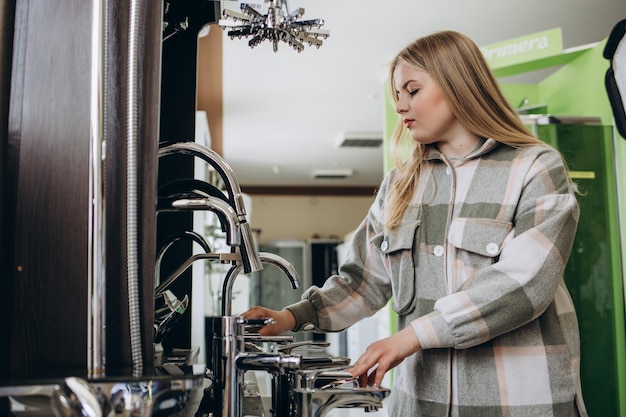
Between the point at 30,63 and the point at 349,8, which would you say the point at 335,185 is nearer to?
the point at 349,8

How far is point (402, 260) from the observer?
1.06m

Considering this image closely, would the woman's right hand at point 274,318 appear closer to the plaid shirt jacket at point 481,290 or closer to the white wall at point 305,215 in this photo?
the plaid shirt jacket at point 481,290

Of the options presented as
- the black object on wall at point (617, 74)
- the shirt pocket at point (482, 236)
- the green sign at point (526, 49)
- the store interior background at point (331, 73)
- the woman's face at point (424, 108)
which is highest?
the store interior background at point (331, 73)

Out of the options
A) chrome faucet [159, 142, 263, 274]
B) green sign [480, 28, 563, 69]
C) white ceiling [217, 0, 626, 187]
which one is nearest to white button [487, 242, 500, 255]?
chrome faucet [159, 142, 263, 274]

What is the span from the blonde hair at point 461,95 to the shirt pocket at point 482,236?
0.40 ft

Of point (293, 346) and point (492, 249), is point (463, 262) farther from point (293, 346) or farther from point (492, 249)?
point (293, 346)

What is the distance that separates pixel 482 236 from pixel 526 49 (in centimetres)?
206

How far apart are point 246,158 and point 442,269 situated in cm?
621

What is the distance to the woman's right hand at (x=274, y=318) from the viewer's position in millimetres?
928

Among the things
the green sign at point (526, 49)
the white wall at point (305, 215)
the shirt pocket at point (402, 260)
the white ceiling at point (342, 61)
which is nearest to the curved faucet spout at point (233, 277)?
the shirt pocket at point (402, 260)

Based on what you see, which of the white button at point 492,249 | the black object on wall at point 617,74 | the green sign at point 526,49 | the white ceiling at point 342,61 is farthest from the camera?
the white ceiling at point 342,61

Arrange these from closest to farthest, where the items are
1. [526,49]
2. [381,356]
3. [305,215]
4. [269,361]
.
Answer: [269,361] < [381,356] < [526,49] < [305,215]

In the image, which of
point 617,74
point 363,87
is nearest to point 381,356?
point 617,74

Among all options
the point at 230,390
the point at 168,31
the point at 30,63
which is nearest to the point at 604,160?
the point at 168,31
